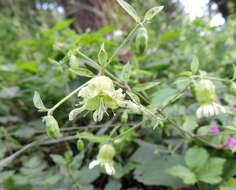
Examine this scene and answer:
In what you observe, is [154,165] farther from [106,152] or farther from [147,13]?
[147,13]

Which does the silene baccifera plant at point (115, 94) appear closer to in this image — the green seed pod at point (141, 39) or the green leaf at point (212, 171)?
the green seed pod at point (141, 39)

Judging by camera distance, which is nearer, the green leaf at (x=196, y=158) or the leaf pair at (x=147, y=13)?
the leaf pair at (x=147, y=13)

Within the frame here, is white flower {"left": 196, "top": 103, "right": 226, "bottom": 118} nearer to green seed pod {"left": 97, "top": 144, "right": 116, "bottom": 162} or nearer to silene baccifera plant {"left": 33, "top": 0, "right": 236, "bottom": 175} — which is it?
silene baccifera plant {"left": 33, "top": 0, "right": 236, "bottom": 175}

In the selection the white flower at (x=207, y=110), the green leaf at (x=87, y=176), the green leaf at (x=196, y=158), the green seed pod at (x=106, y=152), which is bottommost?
the green leaf at (x=87, y=176)

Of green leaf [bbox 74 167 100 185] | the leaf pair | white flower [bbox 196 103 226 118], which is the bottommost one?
green leaf [bbox 74 167 100 185]

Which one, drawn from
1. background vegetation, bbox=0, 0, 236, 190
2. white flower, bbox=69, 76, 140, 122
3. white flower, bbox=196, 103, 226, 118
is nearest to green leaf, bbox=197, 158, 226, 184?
background vegetation, bbox=0, 0, 236, 190

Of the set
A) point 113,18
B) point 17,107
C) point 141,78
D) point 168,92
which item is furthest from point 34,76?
point 113,18

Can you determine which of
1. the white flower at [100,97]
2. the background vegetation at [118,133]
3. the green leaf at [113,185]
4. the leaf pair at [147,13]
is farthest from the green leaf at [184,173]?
the leaf pair at [147,13]
